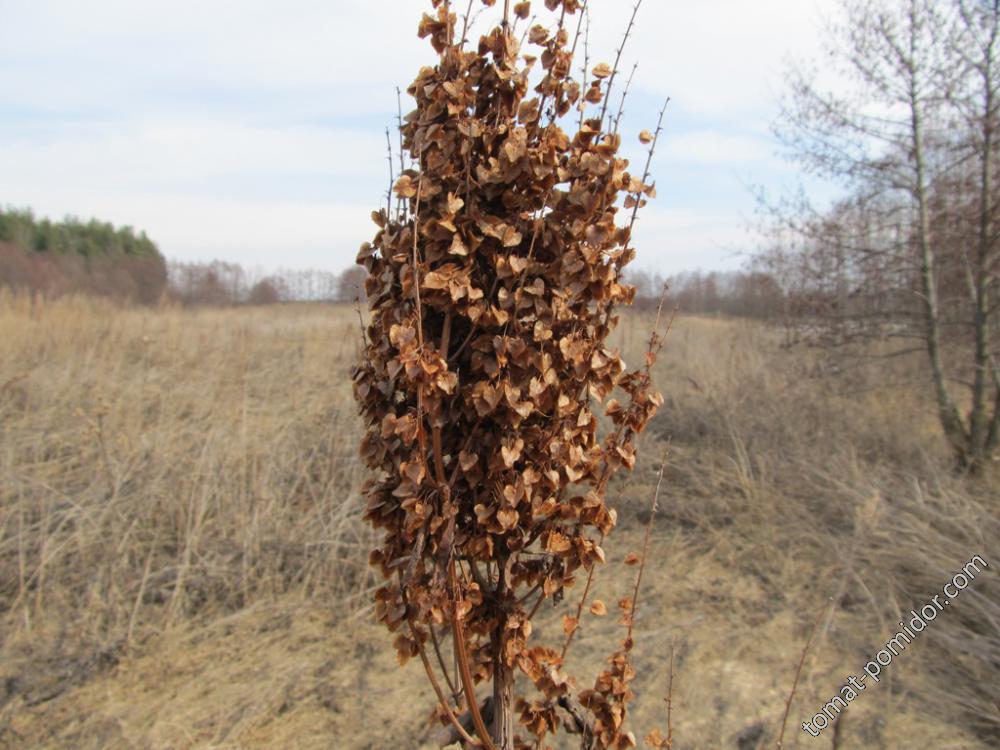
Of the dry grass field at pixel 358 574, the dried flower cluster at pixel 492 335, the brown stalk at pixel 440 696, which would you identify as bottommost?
the dry grass field at pixel 358 574

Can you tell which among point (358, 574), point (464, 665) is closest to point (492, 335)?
point (464, 665)

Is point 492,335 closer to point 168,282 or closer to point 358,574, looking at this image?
point 358,574

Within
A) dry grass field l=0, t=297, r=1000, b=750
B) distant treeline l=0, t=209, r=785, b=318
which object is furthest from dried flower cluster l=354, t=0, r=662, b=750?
distant treeline l=0, t=209, r=785, b=318

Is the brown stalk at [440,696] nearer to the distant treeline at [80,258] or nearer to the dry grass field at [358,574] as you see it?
the dry grass field at [358,574]

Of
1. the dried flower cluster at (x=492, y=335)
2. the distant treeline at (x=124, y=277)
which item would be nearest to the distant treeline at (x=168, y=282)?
the distant treeline at (x=124, y=277)

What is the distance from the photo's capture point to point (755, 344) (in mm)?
9102

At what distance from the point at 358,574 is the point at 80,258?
92.8 ft

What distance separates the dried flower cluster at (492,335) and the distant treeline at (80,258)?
11565 millimetres

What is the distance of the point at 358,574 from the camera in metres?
4.02

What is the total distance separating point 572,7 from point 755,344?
8.23 meters

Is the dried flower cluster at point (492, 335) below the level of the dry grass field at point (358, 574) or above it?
above

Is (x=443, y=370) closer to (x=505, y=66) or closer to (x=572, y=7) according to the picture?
(x=505, y=66)

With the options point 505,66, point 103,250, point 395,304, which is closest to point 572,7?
point 505,66

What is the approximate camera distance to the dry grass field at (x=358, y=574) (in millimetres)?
2928
